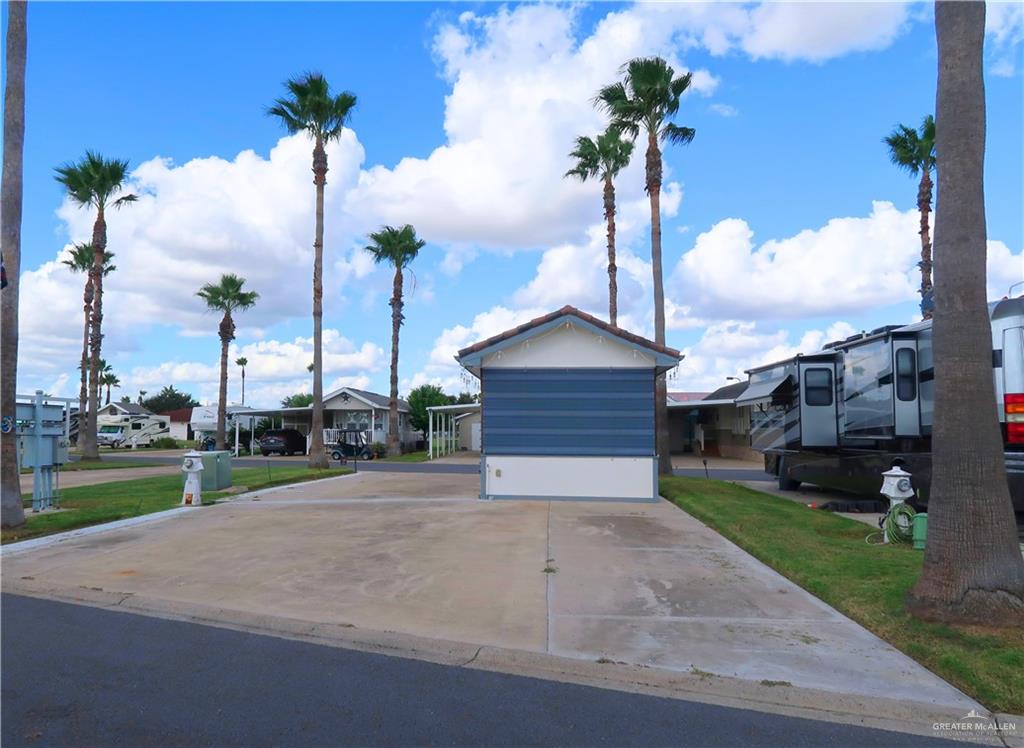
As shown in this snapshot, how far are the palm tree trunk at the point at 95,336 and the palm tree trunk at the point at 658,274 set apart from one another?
23.4 meters

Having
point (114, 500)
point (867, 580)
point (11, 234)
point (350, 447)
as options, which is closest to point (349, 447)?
point (350, 447)

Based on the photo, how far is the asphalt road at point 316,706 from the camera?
4262mm

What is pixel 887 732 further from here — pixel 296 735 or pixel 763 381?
pixel 763 381

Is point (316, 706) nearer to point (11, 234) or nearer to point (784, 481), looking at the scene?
point (11, 234)

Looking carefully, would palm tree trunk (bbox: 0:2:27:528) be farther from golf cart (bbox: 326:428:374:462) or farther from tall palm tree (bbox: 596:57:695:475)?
golf cart (bbox: 326:428:374:462)

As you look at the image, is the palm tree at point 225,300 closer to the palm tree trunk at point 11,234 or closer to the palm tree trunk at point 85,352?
the palm tree trunk at point 85,352

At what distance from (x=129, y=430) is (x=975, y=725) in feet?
207

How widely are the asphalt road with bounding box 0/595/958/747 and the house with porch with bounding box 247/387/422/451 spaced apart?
34821mm

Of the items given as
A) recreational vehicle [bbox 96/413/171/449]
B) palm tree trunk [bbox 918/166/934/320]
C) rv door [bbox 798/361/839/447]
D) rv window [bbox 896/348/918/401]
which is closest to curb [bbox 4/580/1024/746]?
rv window [bbox 896/348/918/401]

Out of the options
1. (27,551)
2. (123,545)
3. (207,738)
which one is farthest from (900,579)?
(27,551)

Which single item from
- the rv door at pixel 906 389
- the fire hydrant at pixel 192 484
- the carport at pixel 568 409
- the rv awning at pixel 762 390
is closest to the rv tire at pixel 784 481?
the rv awning at pixel 762 390

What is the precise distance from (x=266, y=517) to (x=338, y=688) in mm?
8665

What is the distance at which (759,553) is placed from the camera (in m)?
9.48

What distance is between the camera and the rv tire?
62.7 ft
